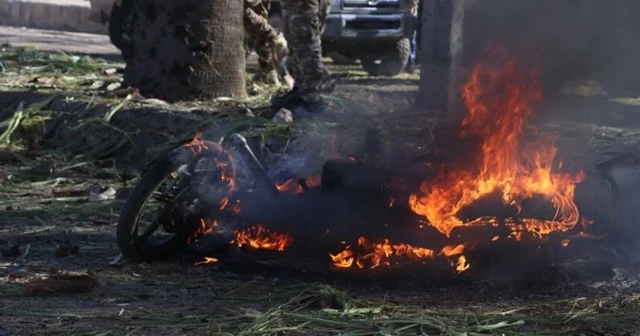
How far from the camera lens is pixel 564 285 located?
6387 mm

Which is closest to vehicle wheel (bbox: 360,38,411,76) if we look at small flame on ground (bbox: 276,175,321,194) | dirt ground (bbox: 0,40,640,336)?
dirt ground (bbox: 0,40,640,336)

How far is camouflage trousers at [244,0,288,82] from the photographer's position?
13.0 meters

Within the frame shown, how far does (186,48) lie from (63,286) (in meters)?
5.58

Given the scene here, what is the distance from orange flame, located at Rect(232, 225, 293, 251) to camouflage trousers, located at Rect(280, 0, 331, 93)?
4.19 meters

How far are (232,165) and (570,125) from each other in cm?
637

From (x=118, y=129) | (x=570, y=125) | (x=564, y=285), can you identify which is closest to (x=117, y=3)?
(x=118, y=129)

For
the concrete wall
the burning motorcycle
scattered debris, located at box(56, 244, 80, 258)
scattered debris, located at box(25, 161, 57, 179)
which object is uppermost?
the burning motorcycle

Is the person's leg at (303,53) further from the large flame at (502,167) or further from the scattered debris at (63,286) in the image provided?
the scattered debris at (63,286)

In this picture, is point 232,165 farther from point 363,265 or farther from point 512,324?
point 512,324

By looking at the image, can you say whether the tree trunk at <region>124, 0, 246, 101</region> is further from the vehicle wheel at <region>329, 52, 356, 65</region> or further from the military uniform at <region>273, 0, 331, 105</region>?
the vehicle wheel at <region>329, 52, 356, 65</region>

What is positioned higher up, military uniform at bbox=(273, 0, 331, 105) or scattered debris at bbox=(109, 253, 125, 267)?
military uniform at bbox=(273, 0, 331, 105)

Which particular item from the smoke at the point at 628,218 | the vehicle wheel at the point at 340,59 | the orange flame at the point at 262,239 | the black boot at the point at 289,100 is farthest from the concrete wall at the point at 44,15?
the orange flame at the point at 262,239

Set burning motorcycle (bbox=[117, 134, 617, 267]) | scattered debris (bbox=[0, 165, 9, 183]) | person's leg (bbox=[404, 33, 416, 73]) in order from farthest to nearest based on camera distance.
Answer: person's leg (bbox=[404, 33, 416, 73]) → scattered debris (bbox=[0, 165, 9, 183]) → burning motorcycle (bbox=[117, 134, 617, 267])

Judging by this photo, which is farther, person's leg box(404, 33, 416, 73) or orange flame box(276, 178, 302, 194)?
person's leg box(404, 33, 416, 73)
